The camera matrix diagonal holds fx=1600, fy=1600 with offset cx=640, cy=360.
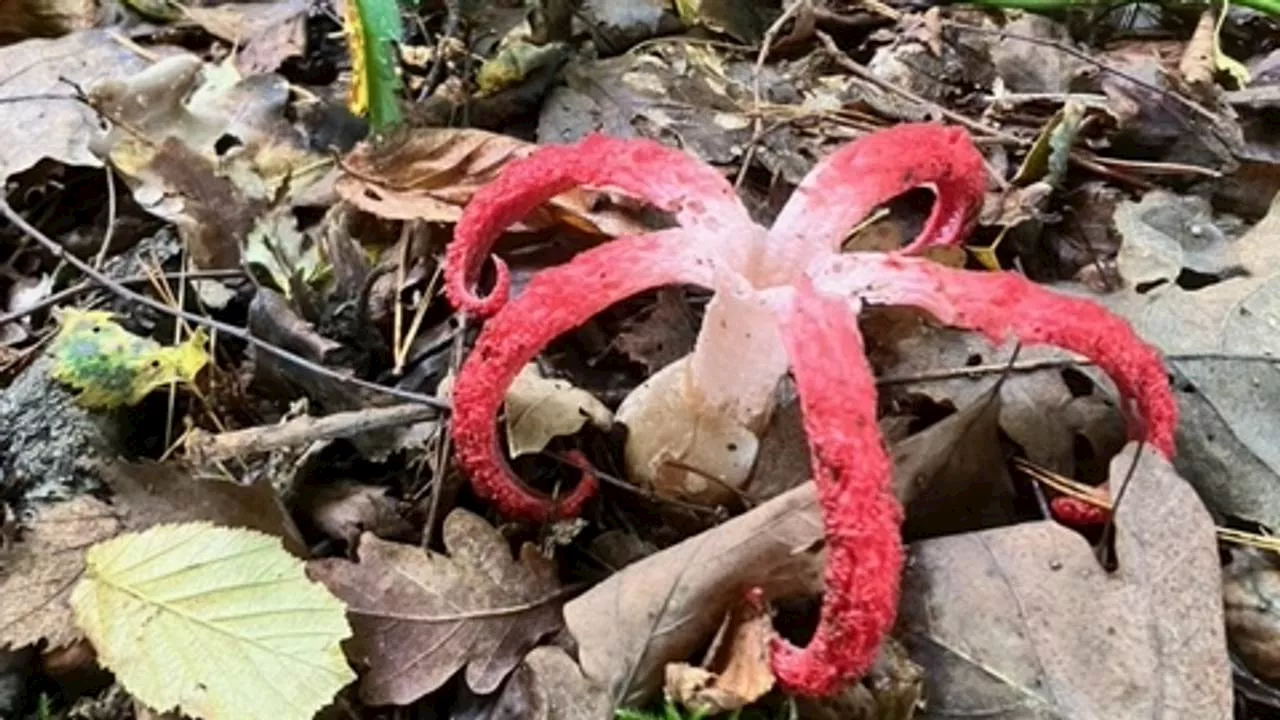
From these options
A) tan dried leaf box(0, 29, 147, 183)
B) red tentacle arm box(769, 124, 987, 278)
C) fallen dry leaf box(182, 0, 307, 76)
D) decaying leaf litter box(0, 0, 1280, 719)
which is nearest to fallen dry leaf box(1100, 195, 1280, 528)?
decaying leaf litter box(0, 0, 1280, 719)

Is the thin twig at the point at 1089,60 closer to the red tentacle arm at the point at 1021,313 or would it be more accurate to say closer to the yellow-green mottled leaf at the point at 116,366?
the red tentacle arm at the point at 1021,313

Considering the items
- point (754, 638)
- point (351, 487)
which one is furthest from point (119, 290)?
point (754, 638)

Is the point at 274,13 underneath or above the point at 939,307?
underneath

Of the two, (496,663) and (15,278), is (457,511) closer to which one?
(496,663)

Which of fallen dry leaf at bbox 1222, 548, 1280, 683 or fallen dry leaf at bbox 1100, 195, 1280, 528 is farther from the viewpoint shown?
fallen dry leaf at bbox 1100, 195, 1280, 528

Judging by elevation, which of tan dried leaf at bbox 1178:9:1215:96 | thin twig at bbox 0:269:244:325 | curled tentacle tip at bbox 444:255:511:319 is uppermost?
curled tentacle tip at bbox 444:255:511:319

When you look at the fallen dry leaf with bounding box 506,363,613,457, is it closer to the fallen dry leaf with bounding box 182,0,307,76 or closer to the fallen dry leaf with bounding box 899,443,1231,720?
the fallen dry leaf with bounding box 899,443,1231,720
